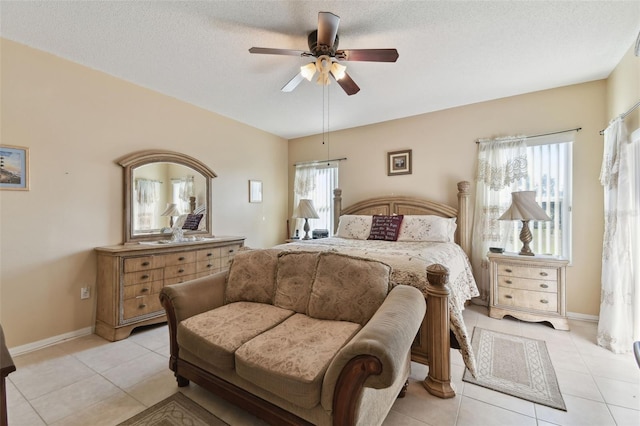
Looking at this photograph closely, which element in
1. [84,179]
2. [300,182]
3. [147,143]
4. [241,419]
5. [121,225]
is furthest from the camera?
[300,182]

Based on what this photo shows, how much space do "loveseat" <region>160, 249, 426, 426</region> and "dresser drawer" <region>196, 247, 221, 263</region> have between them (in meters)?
1.22

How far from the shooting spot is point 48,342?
98.4 inches

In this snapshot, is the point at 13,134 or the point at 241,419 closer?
the point at 241,419

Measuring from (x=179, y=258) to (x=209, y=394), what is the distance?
170 centimetres

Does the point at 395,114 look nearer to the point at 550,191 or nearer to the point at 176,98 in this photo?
the point at 550,191

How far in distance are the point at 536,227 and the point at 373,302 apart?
2874mm

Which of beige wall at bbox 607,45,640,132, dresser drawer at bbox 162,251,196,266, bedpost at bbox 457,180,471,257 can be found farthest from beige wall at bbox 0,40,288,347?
beige wall at bbox 607,45,640,132

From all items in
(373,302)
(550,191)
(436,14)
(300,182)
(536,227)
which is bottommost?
(373,302)

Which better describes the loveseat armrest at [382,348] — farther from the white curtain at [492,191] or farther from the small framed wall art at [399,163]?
the small framed wall art at [399,163]

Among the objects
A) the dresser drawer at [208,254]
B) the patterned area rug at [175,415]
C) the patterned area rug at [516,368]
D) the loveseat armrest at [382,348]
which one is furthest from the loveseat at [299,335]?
the dresser drawer at [208,254]

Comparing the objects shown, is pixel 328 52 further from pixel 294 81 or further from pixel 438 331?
pixel 438 331

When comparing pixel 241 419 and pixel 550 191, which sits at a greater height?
pixel 550 191

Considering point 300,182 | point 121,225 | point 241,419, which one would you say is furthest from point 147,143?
point 241,419

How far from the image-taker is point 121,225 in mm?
3014
